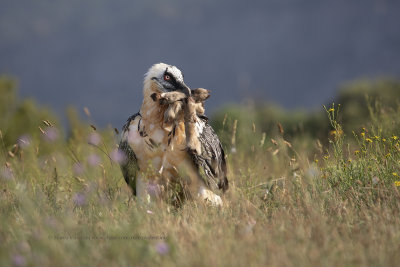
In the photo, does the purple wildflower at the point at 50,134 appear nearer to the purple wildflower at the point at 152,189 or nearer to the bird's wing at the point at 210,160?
the purple wildflower at the point at 152,189

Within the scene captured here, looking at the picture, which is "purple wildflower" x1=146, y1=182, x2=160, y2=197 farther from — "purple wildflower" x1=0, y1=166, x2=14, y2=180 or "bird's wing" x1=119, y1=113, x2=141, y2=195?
"purple wildflower" x1=0, y1=166, x2=14, y2=180

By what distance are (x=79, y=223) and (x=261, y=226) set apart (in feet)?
5.27

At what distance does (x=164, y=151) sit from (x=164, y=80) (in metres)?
0.86

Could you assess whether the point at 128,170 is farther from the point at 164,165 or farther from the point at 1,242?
the point at 1,242

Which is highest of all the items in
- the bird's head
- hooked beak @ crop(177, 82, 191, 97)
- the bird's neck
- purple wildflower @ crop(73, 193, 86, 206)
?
the bird's head

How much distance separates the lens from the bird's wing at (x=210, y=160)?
5.43 m

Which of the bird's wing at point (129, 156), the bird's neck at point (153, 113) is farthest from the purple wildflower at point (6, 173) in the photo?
the bird's neck at point (153, 113)

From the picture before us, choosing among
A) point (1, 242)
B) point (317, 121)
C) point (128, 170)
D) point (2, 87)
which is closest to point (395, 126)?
point (128, 170)

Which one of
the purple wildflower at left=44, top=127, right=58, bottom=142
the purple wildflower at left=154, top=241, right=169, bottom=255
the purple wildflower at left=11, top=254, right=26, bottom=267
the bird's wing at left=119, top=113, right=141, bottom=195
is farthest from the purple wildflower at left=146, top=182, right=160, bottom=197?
the purple wildflower at left=11, top=254, right=26, bottom=267

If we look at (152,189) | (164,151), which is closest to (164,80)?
(164,151)

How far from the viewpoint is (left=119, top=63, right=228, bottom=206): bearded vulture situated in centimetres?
522

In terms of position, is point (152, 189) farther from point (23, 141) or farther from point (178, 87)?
point (23, 141)

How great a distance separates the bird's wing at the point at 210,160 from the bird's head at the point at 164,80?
2.01 feet

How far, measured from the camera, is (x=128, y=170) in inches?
223
